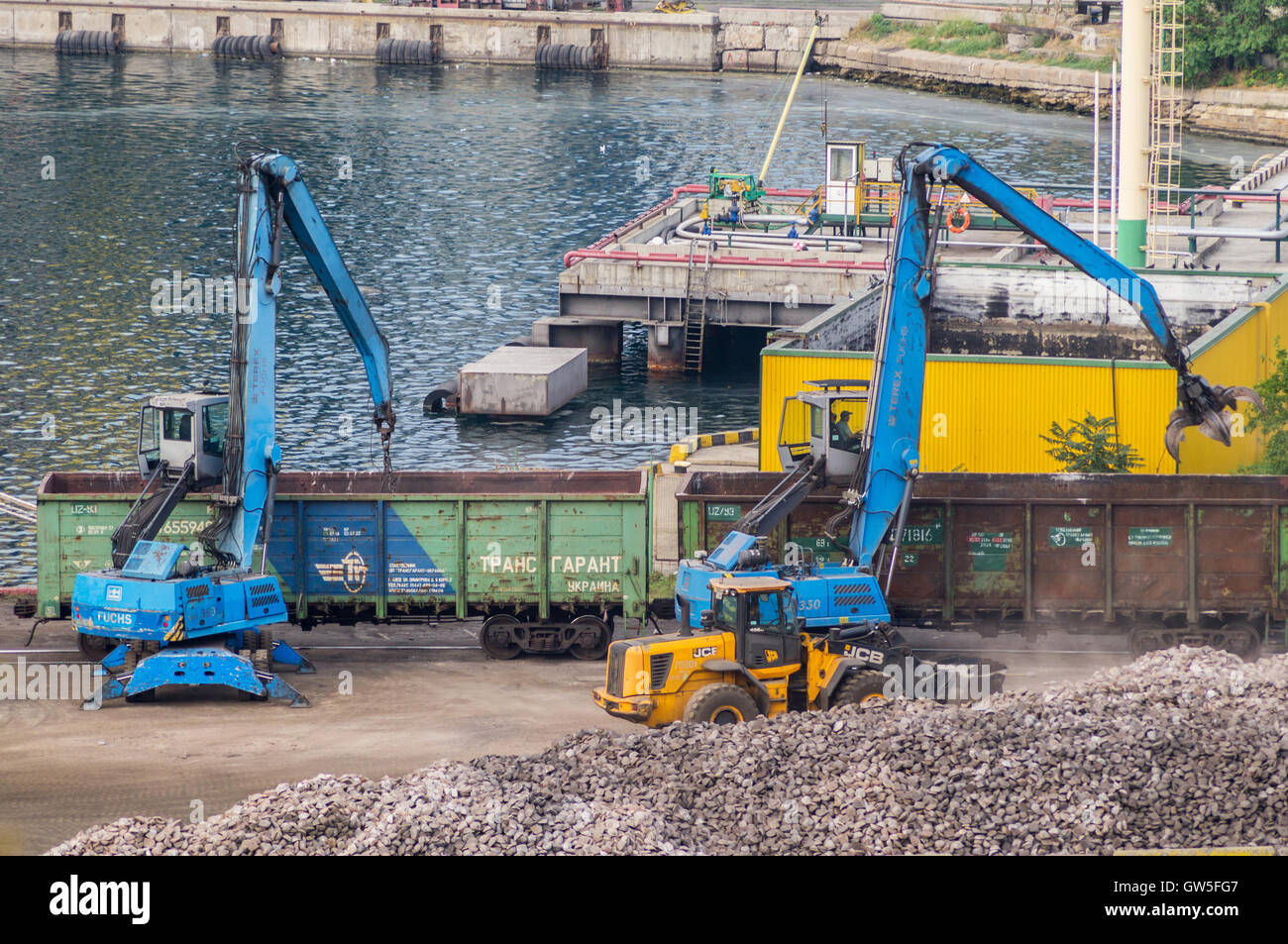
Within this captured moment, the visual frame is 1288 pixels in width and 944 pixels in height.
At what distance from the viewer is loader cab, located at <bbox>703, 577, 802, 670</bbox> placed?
25.9 m

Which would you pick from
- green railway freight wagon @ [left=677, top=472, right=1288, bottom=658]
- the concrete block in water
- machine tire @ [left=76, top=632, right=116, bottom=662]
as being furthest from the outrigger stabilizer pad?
the concrete block in water

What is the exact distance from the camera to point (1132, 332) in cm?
Result: 4672

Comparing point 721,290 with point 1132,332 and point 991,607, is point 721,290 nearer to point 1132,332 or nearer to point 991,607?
point 1132,332

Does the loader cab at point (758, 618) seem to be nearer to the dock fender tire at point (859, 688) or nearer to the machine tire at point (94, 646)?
the dock fender tire at point (859, 688)

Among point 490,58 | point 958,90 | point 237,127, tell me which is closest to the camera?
point 237,127

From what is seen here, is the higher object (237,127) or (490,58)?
(490,58)

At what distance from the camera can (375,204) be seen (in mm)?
95562

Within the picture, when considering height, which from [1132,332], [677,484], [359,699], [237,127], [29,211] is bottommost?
[359,699]

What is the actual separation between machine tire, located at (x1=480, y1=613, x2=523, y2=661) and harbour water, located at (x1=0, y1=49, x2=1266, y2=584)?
1590 centimetres

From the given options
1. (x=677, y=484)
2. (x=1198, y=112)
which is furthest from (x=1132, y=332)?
(x=1198, y=112)

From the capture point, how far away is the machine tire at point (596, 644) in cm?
3156

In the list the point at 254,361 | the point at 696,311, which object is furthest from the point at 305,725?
the point at 696,311

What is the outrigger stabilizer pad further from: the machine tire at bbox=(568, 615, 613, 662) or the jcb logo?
the jcb logo

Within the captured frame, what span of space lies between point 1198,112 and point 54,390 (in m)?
86.8
